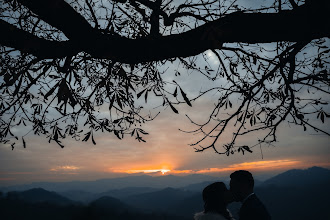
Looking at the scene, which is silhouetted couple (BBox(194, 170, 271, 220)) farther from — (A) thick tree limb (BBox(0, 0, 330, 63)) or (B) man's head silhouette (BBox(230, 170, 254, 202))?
(A) thick tree limb (BBox(0, 0, 330, 63))

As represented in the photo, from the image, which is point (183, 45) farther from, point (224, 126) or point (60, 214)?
point (60, 214)

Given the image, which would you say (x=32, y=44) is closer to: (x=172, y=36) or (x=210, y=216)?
(x=172, y=36)

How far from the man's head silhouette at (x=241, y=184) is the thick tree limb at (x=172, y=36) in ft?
7.90

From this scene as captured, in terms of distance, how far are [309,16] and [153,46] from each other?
1948 millimetres

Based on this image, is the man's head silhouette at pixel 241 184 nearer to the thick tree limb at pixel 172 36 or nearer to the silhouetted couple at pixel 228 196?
the silhouetted couple at pixel 228 196

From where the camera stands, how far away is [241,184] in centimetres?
402

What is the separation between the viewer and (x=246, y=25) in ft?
9.30

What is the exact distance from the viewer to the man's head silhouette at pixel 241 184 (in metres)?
3.96

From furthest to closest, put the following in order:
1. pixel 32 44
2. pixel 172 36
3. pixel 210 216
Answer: pixel 210 216
pixel 172 36
pixel 32 44

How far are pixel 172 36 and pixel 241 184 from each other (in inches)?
113

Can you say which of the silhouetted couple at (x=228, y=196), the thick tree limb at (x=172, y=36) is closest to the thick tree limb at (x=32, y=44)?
the thick tree limb at (x=172, y=36)

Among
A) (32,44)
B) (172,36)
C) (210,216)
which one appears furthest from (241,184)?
(32,44)

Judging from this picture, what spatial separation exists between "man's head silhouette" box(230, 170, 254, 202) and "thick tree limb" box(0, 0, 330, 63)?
2.41m

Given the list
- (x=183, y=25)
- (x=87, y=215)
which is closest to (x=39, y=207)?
(x=87, y=215)
